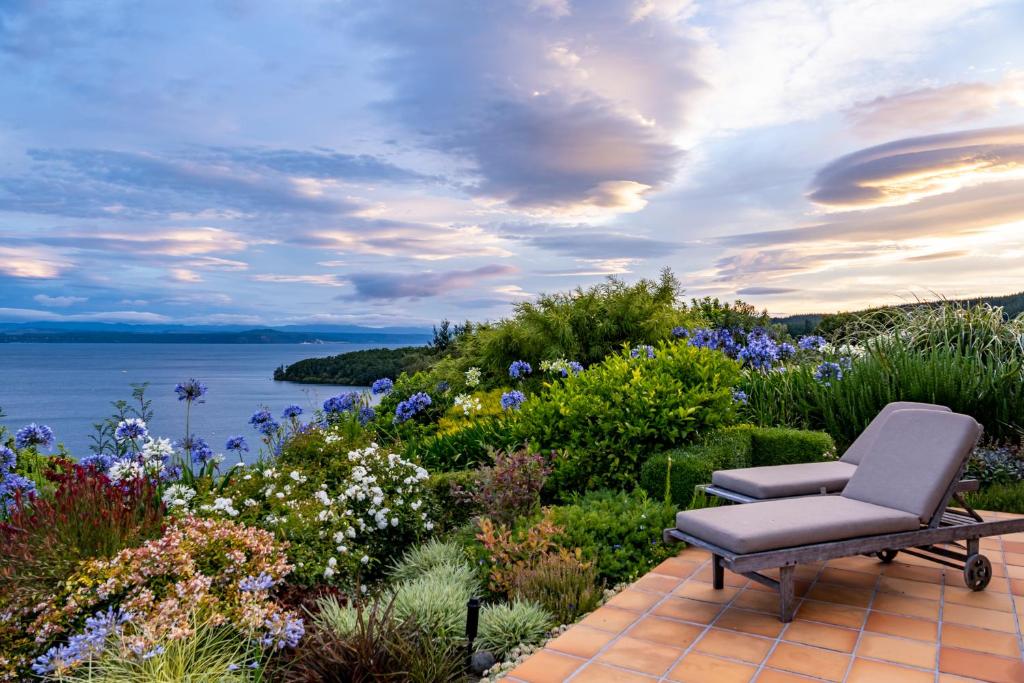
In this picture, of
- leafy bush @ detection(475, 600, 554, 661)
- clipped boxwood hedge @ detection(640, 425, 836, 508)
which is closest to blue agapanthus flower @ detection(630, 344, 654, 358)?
clipped boxwood hedge @ detection(640, 425, 836, 508)

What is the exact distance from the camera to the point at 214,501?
5.03 meters

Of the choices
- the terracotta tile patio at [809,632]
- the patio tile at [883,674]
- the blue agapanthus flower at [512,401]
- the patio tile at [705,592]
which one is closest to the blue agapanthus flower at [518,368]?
the blue agapanthus flower at [512,401]

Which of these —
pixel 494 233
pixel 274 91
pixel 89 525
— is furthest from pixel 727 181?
pixel 89 525

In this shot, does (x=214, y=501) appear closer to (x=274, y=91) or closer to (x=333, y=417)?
(x=333, y=417)

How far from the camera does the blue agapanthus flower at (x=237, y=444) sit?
6324mm

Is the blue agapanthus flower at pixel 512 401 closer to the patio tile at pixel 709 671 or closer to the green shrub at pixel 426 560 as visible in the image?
the green shrub at pixel 426 560

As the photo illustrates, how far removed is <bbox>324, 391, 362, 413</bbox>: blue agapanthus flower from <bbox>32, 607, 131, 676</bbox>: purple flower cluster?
507cm

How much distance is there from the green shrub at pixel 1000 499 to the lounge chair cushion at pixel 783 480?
6.46 ft

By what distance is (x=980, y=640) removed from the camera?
3.45 m

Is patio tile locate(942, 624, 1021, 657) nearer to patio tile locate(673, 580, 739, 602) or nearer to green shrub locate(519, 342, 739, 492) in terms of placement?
patio tile locate(673, 580, 739, 602)

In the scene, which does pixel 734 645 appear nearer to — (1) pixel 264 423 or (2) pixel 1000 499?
(2) pixel 1000 499

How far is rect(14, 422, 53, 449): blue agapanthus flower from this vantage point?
6.75 metres

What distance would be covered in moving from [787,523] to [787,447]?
10.3 ft

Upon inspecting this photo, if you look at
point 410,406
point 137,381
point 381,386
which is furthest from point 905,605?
point 137,381
